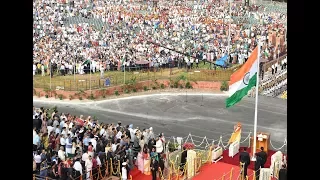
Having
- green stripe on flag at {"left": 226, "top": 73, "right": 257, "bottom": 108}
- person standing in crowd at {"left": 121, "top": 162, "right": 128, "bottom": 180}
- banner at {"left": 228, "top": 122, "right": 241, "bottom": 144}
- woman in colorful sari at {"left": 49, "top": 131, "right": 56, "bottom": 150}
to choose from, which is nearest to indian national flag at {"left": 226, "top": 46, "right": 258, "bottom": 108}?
green stripe on flag at {"left": 226, "top": 73, "right": 257, "bottom": 108}

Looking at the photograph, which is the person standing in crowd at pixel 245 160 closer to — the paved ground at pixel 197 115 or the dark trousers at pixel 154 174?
the paved ground at pixel 197 115

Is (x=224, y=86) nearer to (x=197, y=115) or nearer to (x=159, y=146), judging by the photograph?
(x=197, y=115)

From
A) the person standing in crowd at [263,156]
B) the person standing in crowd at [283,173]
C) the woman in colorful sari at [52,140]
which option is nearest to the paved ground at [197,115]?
the person standing in crowd at [263,156]

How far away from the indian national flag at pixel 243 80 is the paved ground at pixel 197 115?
81 mm

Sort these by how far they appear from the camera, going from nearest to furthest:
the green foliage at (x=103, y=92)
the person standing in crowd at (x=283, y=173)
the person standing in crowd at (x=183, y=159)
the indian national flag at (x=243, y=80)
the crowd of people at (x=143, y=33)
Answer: the person standing in crowd at (x=283, y=173)
the person standing in crowd at (x=183, y=159)
the indian national flag at (x=243, y=80)
the crowd of people at (x=143, y=33)
the green foliage at (x=103, y=92)

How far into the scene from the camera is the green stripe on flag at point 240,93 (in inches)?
245

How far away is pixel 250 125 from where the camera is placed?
243 inches

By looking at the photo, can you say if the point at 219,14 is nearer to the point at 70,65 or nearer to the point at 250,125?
the point at 250,125

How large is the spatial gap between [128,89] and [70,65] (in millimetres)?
807

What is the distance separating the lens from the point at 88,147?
20.5 feet

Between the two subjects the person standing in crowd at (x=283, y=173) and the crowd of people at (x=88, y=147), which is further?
the crowd of people at (x=88, y=147)

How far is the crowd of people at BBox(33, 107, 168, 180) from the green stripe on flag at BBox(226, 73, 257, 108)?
931mm

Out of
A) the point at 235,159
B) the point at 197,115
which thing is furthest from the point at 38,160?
the point at 235,159
